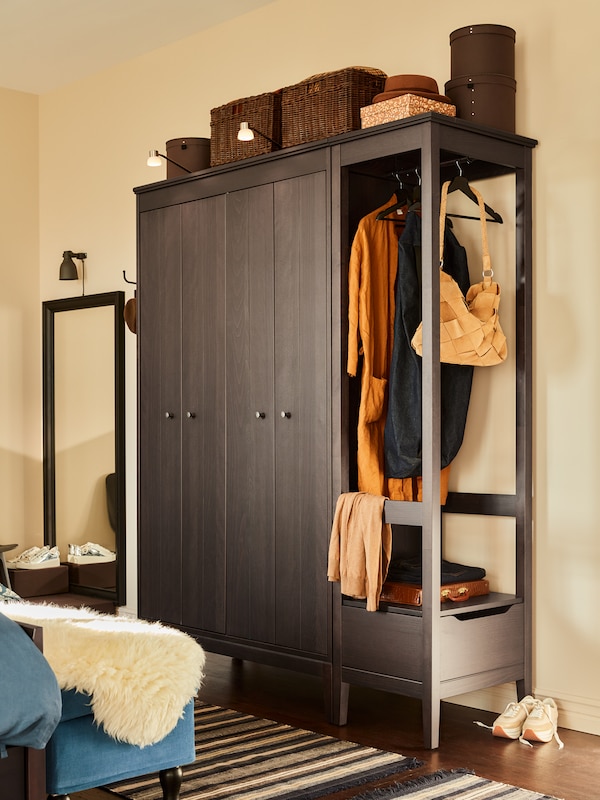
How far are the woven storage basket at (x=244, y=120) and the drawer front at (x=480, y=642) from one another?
2.04 metres

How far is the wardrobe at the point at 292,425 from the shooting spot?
3.52 m

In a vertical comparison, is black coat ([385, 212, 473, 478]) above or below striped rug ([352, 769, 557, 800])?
above

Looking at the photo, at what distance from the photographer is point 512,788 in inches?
118

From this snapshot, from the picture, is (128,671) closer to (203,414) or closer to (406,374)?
(406,374)

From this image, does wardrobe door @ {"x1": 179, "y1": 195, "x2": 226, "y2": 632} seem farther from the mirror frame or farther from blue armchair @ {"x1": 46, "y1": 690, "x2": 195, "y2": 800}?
blue armchair @ {"x1": 46, "y1": 690, "x2": 195, "y2": 800}

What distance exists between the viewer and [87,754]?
8.38 feet

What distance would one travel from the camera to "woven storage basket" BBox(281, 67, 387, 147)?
3.81 meters

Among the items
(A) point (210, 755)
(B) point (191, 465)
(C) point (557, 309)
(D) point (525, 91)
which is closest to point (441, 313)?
(C) point (557, 309)

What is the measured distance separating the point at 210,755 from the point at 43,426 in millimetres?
3370

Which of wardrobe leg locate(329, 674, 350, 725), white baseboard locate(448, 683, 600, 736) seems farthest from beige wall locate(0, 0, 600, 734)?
wardrobe leg locate(329, 674, 350, 725)

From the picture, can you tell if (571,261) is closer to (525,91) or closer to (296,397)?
(525,91)

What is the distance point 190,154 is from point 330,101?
989mm

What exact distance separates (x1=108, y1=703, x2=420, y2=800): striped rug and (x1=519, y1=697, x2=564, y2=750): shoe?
483mm

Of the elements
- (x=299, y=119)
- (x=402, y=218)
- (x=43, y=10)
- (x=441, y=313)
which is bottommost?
(x=441, y=313)
